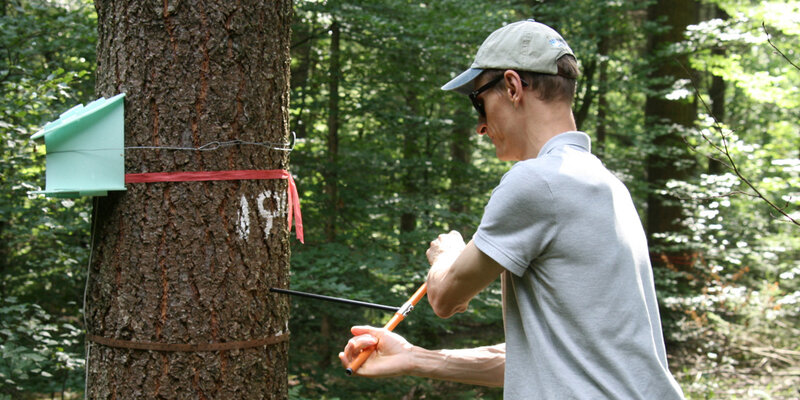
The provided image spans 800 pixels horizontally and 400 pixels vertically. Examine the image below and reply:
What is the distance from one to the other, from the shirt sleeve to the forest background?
109 inches

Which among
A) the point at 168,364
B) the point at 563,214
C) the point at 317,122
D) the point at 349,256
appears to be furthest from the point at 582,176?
the point at 317,122

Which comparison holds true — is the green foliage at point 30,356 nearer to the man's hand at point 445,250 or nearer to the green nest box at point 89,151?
the green nest box at point 89,151

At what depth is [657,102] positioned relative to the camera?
1008 cm

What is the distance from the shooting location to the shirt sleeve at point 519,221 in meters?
1.38

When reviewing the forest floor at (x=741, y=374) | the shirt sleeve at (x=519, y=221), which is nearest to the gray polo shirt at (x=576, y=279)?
the shirt sleeve at (x=519, y=221)

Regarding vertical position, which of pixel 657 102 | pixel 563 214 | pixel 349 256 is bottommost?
pixel 349 256

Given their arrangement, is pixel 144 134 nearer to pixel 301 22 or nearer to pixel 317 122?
pixel 301 22

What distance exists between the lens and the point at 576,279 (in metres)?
1.40

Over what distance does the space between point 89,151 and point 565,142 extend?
1.55 metres

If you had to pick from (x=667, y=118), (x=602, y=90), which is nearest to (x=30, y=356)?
(x=602, y=90)

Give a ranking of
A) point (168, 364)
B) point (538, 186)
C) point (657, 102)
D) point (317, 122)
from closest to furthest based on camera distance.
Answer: point (538, 186) < point (168, 364) < point (317, 122) < point (657, 102)

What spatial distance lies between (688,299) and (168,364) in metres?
7.51

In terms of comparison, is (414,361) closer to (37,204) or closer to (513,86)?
(513,86)

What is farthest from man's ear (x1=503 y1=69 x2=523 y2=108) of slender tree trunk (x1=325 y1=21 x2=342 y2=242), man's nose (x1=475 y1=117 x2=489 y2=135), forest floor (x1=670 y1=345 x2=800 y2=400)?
forest floor (x1=670 y1=345 x2=800 y2=400)
